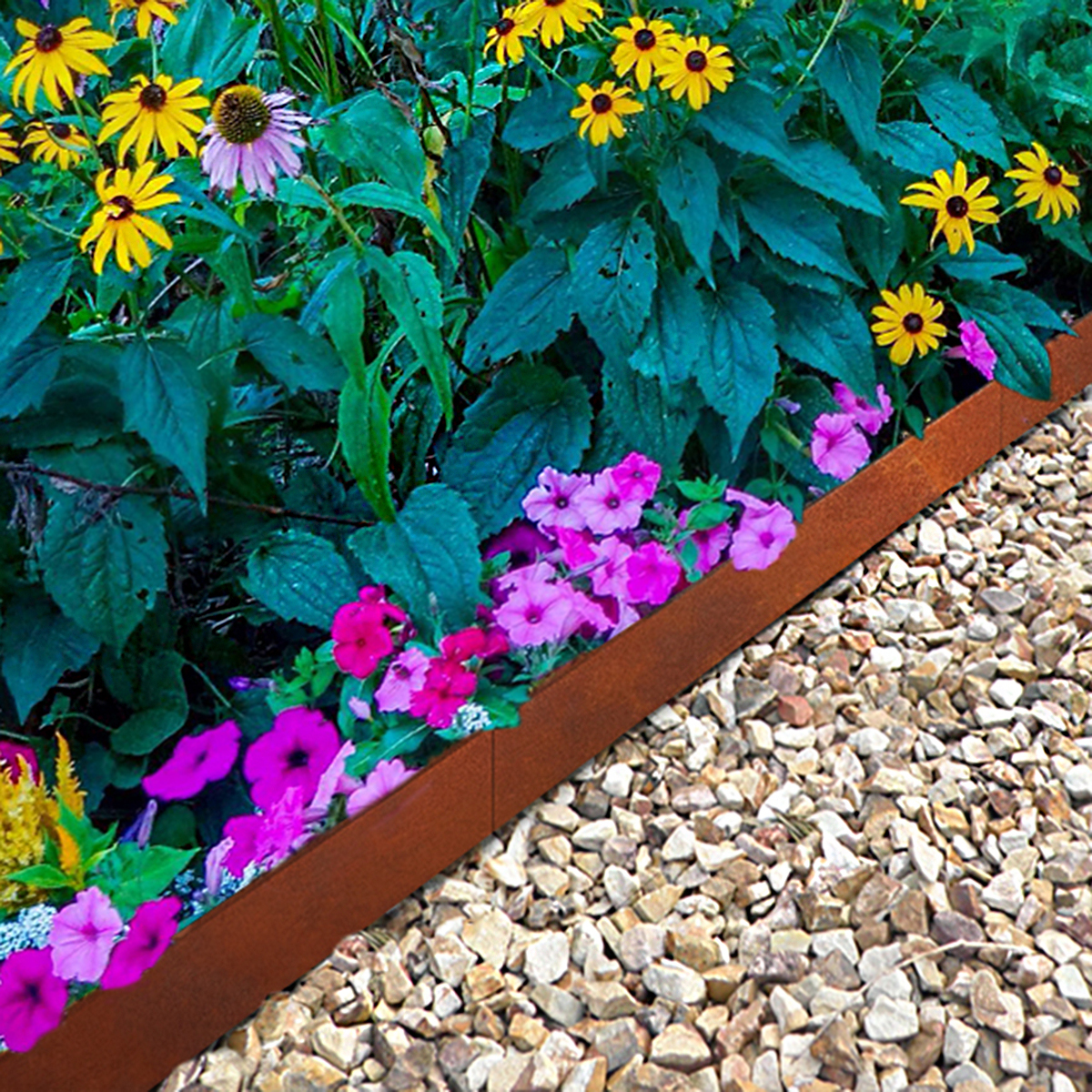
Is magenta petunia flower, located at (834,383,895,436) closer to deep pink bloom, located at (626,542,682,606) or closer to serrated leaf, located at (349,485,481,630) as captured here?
deep pink bloom, located at (626,542,682,606)

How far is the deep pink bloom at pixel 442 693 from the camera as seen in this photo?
124cm

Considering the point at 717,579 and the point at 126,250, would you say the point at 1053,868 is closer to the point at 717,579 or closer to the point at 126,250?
the point at 717,579

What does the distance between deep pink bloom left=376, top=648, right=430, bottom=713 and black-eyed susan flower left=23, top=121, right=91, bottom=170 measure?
548 mm

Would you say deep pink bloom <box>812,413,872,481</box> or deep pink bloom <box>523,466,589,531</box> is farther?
deep pink bloom <box>812,413,872,481</box>

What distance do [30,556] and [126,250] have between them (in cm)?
36

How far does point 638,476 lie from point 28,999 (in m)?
0.80

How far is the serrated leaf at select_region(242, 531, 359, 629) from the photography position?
1290mm

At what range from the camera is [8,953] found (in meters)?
1.07

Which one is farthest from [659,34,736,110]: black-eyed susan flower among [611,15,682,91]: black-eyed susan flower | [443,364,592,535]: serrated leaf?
[443,364,592,535]: serrated leaf

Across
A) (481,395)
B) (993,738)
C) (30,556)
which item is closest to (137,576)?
(30,556)

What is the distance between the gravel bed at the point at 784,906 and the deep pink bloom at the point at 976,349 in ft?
1.05

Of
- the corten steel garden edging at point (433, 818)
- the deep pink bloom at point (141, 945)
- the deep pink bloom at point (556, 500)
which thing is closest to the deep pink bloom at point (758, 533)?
the corten steel garden edging at point (433, 818)

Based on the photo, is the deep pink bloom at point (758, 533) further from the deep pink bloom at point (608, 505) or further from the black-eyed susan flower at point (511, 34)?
the black-eyed susan flower at point (511, 34)

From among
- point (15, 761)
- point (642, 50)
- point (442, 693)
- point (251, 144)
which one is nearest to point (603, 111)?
point (642, 50)
